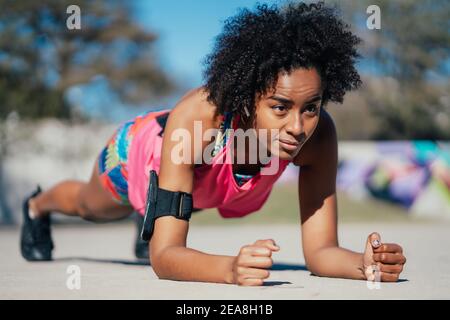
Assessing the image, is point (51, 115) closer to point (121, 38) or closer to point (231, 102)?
point (121, 38)

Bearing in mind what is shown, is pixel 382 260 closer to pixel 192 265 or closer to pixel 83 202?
pixel 192 265

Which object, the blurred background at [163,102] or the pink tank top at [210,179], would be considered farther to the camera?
the blurred background at [163,102]

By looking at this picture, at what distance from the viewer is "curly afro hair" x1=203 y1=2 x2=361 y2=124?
351 centimetres

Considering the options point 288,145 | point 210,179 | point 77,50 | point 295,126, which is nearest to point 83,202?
point 210,179

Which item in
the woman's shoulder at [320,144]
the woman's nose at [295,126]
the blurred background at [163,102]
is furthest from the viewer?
the blurred background at [163,102]

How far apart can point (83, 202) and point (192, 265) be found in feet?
7.16

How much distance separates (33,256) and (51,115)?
19.1 m

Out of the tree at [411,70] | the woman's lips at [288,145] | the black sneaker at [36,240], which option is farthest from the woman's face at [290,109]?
the tree at [411,70]

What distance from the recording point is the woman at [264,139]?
11.3ft

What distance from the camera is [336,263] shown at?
3.86m

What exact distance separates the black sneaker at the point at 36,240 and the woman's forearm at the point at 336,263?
2481 mm

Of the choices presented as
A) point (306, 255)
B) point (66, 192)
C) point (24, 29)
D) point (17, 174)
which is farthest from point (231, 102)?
point (24, 29)

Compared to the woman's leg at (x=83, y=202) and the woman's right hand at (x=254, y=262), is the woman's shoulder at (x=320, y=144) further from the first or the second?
the woman's leg at (x=83, y=202)
